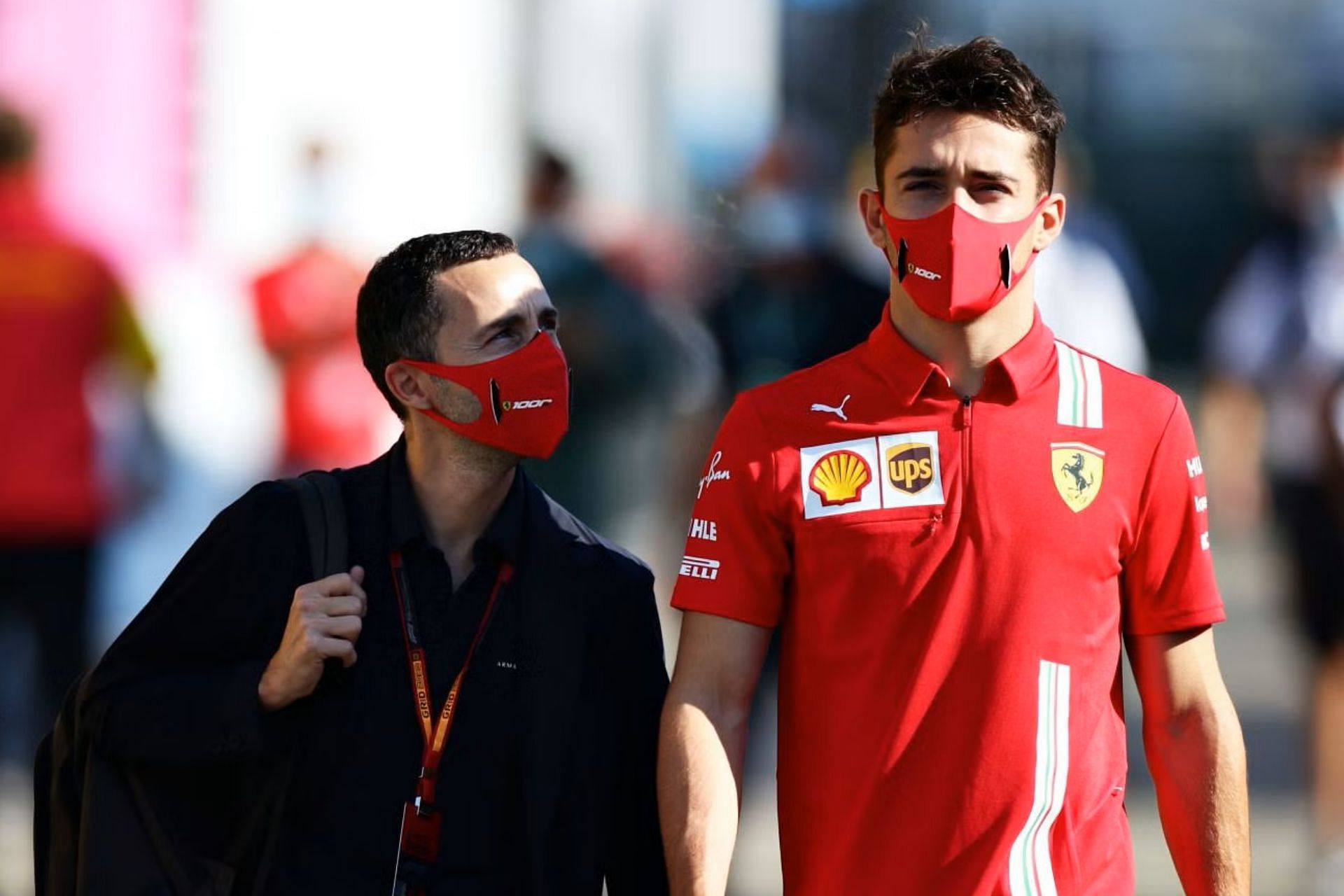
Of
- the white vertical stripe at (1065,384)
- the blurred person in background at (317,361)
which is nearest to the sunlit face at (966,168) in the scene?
the white vertical stripe at (1065,384)

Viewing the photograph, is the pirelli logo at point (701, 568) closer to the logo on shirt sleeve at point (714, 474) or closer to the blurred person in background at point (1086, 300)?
the logo on shirt sleeve at point (714, 474)

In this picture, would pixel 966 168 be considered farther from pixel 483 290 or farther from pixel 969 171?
pixel 483 290

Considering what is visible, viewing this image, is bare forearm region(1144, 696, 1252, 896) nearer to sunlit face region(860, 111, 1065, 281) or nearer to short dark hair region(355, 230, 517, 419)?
sunlit face region(860, 111, 1065, 281)

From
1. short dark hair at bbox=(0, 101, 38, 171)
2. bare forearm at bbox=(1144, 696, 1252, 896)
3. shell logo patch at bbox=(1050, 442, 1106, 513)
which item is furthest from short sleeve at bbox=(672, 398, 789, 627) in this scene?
short dark hair at bbox=(0, 101, 38, 171)

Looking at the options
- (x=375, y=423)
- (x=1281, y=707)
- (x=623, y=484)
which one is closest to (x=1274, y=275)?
(x=1281, y=707)

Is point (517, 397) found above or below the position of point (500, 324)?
below

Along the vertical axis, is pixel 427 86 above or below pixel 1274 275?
above

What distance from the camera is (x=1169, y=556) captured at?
3.69m

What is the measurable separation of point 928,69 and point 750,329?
380cm

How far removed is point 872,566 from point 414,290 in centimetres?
102

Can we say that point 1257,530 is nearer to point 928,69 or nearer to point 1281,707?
point 1281,707

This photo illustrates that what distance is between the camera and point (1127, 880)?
12.1ft

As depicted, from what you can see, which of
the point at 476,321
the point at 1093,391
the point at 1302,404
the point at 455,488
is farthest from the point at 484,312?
the point at 1302,404

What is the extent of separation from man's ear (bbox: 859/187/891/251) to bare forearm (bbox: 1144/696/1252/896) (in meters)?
0.88
